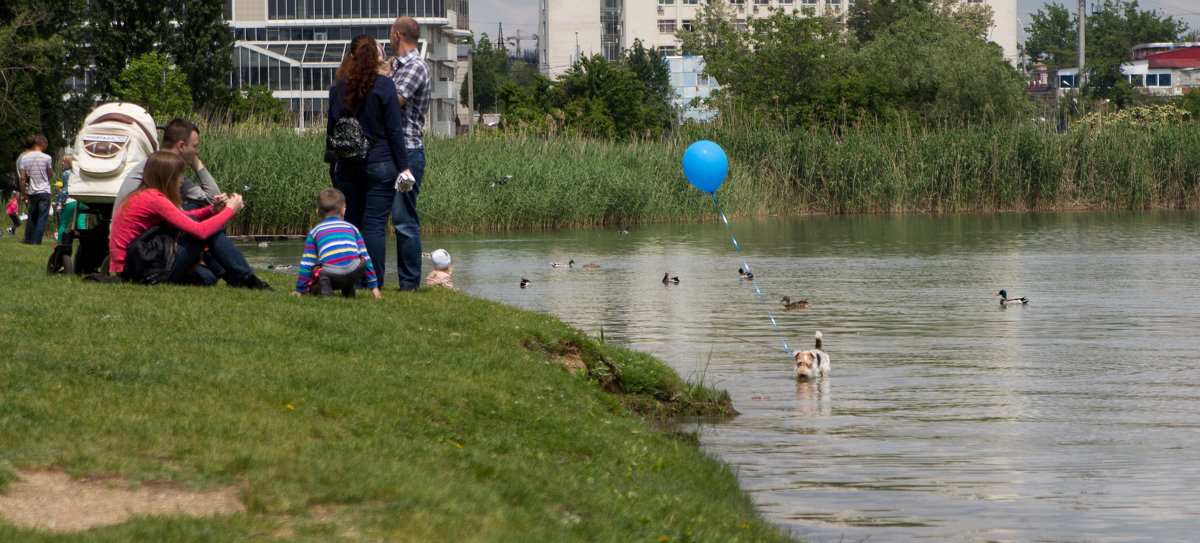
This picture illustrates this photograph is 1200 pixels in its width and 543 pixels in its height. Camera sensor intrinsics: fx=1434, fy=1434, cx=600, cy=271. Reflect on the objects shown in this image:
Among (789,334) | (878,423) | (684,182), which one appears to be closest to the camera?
(878,423)

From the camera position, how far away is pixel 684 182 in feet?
127

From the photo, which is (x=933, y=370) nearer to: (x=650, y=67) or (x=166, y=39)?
(x=166, y=39)

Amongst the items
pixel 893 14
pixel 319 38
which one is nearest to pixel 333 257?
pixel 893 14

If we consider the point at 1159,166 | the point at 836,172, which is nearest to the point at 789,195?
the point at 836,172

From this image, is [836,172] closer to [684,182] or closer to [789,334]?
[684,182]

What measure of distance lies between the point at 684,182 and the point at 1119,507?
31725 millimetres

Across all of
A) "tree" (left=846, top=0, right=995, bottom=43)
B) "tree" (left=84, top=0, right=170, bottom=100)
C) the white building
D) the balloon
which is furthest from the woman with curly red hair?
the white building

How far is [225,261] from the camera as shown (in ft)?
36.2

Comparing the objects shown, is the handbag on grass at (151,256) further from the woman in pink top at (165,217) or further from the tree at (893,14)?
the tree at (893,14)

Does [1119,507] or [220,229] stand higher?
[220,229]

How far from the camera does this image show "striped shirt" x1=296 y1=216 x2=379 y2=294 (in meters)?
10.4

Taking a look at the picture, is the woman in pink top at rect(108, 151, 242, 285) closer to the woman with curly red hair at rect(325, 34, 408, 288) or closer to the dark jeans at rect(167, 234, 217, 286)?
the dark jeans at rect(167, 234, 217, 286)

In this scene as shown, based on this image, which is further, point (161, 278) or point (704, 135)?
point (704, 135)

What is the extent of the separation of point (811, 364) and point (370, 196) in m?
3.75
